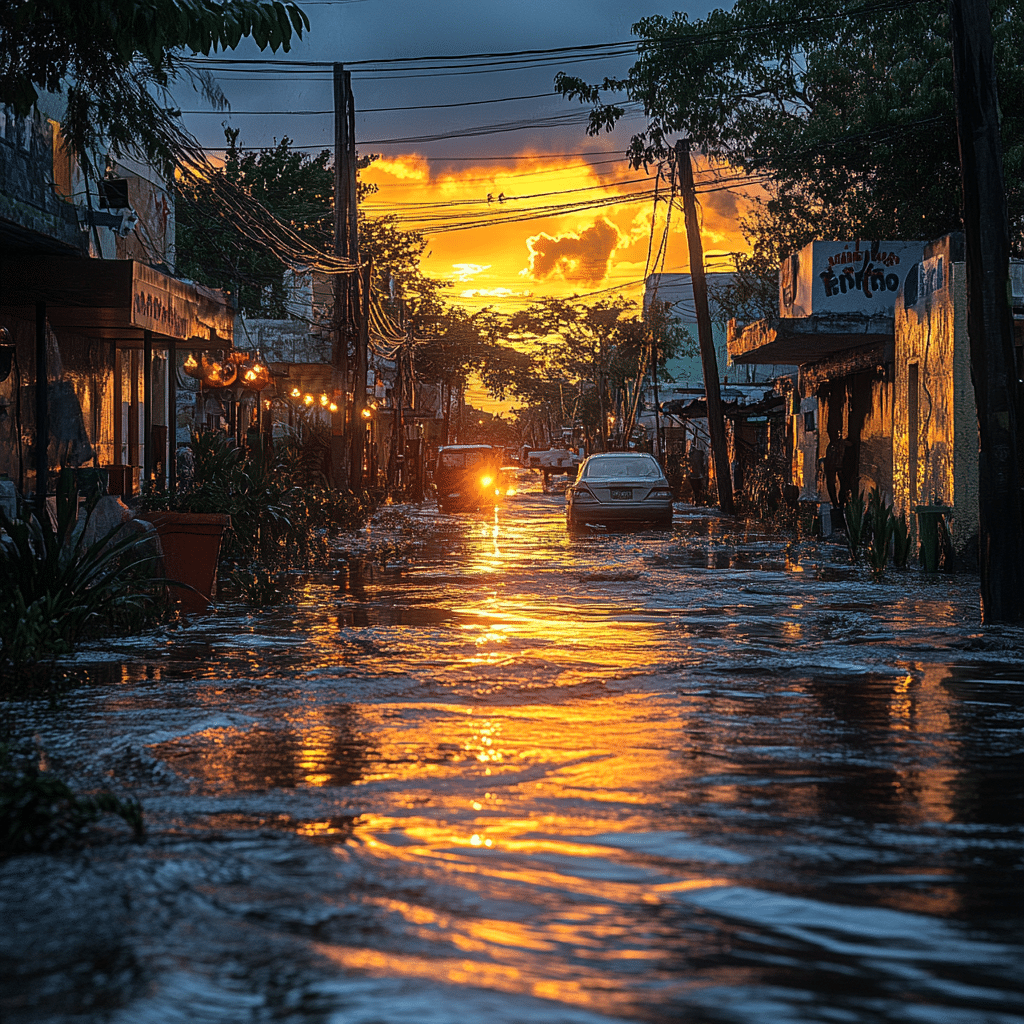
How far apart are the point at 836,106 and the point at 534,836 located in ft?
108

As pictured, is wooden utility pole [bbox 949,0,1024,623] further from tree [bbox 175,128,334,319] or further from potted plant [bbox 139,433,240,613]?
tree [bbox 175,128,334,319]

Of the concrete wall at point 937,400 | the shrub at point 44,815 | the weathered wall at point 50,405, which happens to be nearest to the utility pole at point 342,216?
the weathered wall at point 50,405

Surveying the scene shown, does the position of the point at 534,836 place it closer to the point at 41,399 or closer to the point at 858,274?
the point at 41,399

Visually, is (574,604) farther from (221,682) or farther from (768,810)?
(768,810)

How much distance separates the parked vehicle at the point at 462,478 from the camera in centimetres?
4028

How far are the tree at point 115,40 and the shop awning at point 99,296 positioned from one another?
281 centimetres

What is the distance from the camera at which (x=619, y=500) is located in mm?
27516

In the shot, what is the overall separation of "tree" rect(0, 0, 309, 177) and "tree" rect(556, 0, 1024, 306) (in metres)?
19.6

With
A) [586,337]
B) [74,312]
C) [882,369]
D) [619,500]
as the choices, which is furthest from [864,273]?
[586,337]

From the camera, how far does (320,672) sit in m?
9.63

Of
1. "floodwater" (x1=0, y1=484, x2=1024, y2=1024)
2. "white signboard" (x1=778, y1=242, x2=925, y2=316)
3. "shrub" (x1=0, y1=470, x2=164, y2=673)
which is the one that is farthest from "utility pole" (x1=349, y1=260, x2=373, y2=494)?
"floodwater" (x1=0, y1=484, x2=1024, y2=1024)

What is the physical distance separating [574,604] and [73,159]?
10.0 m

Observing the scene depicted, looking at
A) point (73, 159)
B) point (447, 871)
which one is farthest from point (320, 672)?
point (73, 159)

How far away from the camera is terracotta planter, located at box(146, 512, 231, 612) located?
45.5 ft
